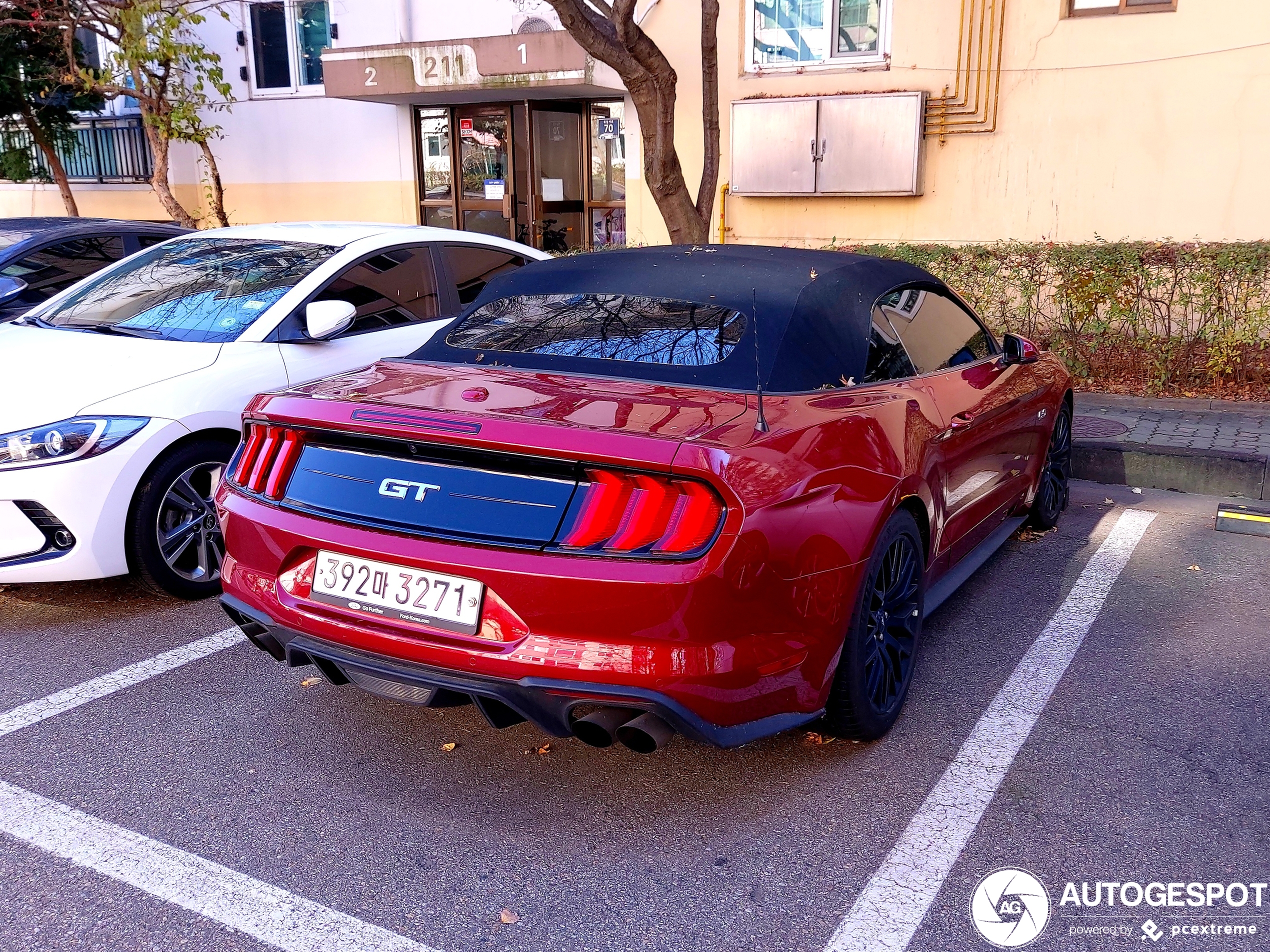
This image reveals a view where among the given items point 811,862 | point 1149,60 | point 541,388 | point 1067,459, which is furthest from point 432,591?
point 1149,60

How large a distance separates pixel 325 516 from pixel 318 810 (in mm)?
836

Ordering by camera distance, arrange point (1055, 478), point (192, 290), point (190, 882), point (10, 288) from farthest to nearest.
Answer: point (10, 288), point (1055, 478), point (192, 290), point (190, 882)

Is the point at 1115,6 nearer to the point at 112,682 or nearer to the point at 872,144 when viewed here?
the point at 872,144

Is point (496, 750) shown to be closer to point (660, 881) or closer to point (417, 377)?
point (660, 881)

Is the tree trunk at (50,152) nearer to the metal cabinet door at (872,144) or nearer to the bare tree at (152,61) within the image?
the bare tree at (152,61)

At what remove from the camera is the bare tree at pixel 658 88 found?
801 cm

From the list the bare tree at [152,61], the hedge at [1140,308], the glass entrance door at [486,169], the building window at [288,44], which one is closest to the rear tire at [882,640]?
the hedge at [1140,308]

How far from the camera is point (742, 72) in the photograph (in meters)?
11.9

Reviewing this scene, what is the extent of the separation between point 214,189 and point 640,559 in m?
14.6

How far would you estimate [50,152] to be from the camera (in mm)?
15148

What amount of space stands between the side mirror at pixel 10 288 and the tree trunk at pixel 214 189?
18.5 feet

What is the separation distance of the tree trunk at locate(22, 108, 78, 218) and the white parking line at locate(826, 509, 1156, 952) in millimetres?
14410

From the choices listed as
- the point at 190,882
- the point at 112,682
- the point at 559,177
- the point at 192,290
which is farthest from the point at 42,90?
the point at 190,882

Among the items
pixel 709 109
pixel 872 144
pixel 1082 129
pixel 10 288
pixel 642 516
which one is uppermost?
pixel 709 109
